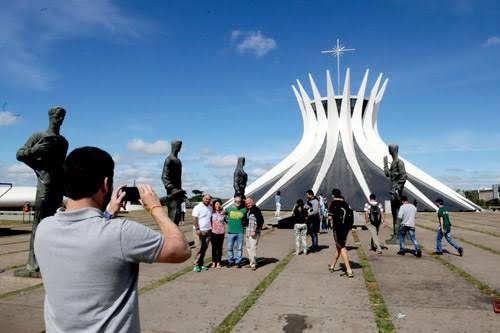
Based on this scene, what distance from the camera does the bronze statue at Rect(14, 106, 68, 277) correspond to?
655 centimetres

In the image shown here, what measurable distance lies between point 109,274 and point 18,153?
583cm

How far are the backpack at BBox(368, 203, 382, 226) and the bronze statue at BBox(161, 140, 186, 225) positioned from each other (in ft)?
15.7

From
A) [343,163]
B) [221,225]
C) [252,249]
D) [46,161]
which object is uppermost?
[343,163]

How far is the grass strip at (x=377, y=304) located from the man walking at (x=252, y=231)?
2124 millimetres

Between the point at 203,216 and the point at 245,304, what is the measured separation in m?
3.21

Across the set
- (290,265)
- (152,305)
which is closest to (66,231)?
(152,305)

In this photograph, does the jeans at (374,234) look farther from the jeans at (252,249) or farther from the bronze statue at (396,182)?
the jeans at (252,249)

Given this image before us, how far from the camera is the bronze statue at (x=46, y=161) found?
655 cm

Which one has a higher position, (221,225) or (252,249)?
(221,225)

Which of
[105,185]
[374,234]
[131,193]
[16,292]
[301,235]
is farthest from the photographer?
[374,234]

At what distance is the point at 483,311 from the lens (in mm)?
5203

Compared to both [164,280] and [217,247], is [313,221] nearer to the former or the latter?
[217,247]

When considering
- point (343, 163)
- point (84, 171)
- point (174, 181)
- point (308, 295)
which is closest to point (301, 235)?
point (174, 181)

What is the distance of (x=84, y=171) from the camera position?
1.76m
